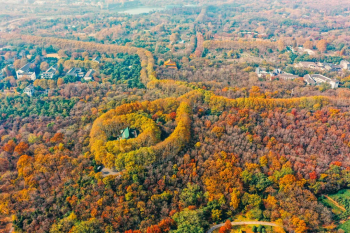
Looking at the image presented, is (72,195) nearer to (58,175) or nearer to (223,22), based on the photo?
(58,175)

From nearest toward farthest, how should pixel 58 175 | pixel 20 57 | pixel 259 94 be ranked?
pixel 58 175 → pixel 259 94 → pixel 20 57

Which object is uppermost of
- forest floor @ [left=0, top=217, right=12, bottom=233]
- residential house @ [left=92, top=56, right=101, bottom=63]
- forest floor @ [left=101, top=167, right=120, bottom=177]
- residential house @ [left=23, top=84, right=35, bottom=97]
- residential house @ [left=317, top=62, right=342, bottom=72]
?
residential house @ [left=92, top=56, right=101, bottom=63]

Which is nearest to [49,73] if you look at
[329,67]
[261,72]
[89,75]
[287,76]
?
[89,75]

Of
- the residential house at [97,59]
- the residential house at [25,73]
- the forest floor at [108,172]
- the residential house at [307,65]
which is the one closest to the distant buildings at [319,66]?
the residential house at [307,65]

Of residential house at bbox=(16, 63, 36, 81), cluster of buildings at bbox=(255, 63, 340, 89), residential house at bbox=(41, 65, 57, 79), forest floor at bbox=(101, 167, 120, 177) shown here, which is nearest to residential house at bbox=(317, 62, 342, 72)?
cluster of buildings at bbox=(255, 63, 340, 89)

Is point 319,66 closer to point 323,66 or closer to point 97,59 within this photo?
point 323,66

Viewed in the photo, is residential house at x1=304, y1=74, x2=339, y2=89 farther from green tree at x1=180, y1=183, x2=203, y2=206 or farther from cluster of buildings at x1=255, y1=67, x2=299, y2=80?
green tree at x1=180, y1=183, x2=203, y2=206

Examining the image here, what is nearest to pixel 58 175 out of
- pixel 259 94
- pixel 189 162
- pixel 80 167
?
pixel 80 167
